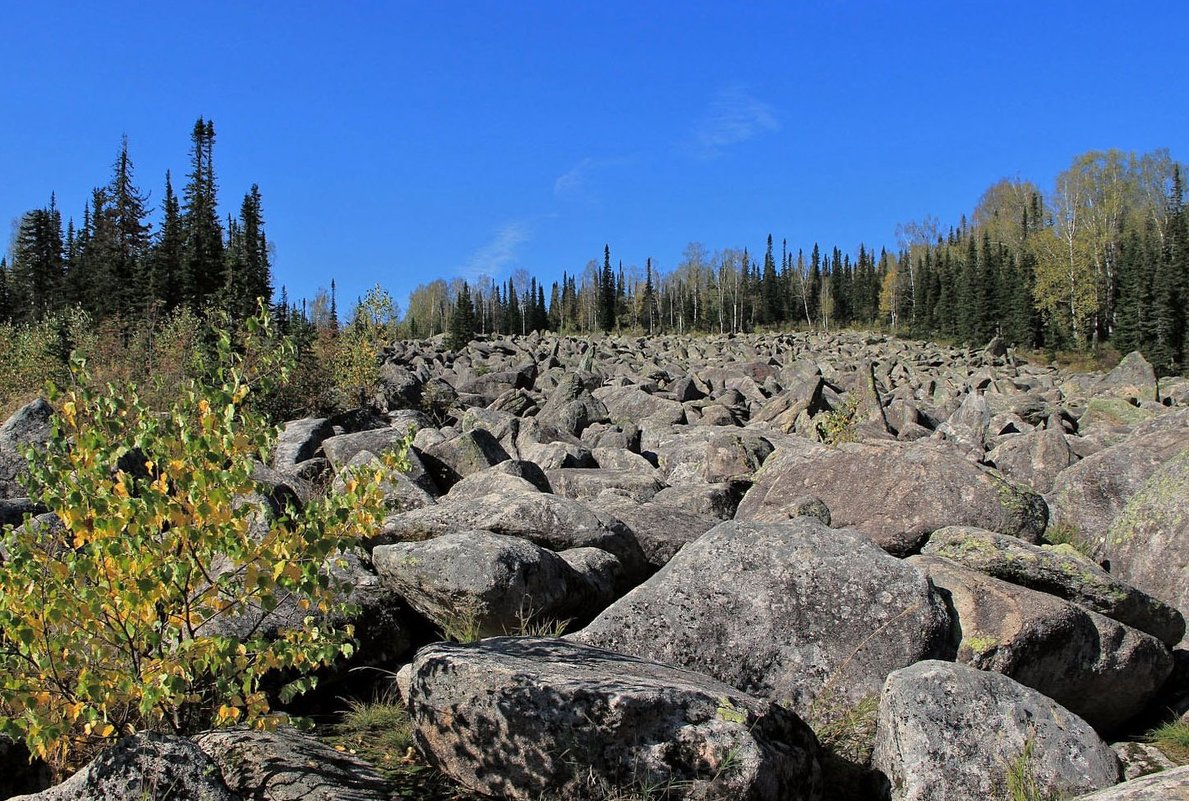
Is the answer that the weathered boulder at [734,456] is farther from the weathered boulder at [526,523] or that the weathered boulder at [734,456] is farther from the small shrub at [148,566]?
the small shrub at [148,566]

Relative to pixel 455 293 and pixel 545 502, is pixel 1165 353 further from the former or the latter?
pixel 455 293

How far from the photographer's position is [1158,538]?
7.57 m

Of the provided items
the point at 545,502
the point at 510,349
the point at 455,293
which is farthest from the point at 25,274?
the point at 545,502

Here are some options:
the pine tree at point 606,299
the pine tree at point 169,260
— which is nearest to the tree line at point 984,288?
the pine tree at point 606,299

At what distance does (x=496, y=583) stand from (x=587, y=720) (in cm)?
205

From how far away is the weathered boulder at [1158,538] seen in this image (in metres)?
7.32

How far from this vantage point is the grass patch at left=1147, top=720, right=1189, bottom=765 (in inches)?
224

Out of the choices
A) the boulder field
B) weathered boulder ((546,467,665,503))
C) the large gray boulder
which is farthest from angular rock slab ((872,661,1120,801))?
weathered boulder ((546,467,665,503))

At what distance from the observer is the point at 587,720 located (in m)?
4.44

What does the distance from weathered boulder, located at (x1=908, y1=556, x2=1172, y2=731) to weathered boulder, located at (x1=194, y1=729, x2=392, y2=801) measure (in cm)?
382

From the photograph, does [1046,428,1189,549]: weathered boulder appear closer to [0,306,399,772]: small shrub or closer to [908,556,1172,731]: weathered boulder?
[908,556,1172,731]: weathered boulder

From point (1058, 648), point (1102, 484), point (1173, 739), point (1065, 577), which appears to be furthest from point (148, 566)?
point (1102, 484)

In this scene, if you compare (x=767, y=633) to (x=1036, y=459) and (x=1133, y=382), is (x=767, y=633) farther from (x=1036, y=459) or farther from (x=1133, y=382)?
(x=1133, y=382)

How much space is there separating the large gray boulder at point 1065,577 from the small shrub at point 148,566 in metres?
4.51
